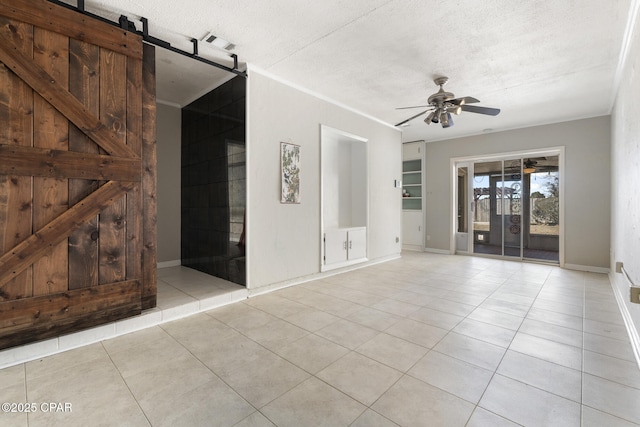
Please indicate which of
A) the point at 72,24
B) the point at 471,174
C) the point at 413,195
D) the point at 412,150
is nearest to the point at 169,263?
the point at 72,24

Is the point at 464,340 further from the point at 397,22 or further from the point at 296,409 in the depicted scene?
the point at 397,22

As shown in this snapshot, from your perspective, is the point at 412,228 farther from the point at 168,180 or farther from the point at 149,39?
the point at 149,39

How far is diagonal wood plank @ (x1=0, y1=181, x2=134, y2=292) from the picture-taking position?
6.79 ft

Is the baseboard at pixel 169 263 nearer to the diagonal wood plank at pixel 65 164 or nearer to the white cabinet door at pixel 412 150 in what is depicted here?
the diagonal wood plank at pixel 65 164

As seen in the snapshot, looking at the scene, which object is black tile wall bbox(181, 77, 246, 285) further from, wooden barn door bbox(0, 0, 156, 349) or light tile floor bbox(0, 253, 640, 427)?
wooden barn door bbox(0, 0, 156, 349)

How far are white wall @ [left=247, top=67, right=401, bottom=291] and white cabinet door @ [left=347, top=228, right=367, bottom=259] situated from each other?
84cm

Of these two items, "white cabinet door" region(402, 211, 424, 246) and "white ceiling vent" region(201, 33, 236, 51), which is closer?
"white ceiling vent" region(201, 33, 236, 51)

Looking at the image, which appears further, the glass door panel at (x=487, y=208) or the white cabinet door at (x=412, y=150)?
the white cabinet door at (x=412, y=150)

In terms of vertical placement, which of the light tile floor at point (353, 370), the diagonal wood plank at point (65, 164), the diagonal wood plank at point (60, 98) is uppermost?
the diagonal wood plank at point (60, 98)

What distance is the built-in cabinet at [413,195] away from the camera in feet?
Result: 24.7

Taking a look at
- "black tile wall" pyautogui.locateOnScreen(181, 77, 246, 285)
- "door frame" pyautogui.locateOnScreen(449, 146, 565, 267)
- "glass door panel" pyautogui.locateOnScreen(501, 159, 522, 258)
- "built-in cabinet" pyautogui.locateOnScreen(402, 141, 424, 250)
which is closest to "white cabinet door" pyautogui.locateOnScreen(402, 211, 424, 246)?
"built-in cabinet" pyautogui.locateOnScreen(402, 141, 424, 250)

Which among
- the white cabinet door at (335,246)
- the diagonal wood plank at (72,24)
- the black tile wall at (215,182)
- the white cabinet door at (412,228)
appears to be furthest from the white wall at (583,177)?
the diagonal wood plank at (72,24)

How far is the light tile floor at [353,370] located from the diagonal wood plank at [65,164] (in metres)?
1.40

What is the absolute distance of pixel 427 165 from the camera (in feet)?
24.4
